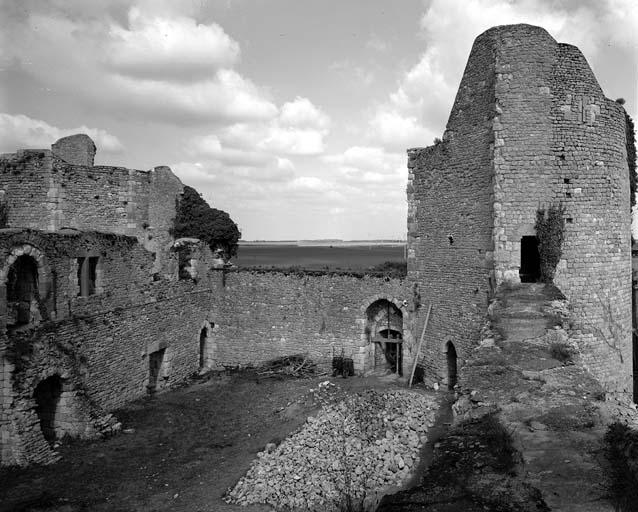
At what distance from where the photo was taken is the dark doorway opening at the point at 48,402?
1283 centimetres

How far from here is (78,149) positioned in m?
22.3

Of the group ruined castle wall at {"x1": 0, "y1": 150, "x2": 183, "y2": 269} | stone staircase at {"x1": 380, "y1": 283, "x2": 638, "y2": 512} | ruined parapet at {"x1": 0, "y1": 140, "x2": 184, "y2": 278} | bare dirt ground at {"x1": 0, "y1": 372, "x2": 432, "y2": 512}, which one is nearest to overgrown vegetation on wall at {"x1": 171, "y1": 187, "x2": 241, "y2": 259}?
ruined parapet at {"x1": 0, "y1": 140, "x2": 184, "y2": 278}

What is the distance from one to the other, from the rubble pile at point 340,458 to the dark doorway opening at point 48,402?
5410mm

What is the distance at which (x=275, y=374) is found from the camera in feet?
61.3

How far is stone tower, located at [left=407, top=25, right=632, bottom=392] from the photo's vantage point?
528 inches

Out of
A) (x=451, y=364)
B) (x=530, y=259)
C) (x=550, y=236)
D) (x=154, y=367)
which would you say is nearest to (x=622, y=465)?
(x=550, y=236)

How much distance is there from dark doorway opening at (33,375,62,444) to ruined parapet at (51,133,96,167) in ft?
39.8

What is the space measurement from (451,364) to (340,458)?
633 cm

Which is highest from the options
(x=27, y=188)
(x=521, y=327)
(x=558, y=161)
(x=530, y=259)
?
(x=558, y=161)

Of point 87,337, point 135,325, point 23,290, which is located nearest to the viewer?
point 23,290

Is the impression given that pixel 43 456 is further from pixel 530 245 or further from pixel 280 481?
pixel 530 245

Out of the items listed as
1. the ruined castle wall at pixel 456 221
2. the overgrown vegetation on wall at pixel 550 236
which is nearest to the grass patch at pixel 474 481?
the overgrown vegetation on wall at pixel 550 236

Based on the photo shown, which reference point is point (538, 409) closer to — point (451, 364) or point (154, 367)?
point (451, 364)

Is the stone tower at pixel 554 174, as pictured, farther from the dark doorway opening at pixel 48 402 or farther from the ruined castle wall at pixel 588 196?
the dark doorway opening at pixel 48 402
